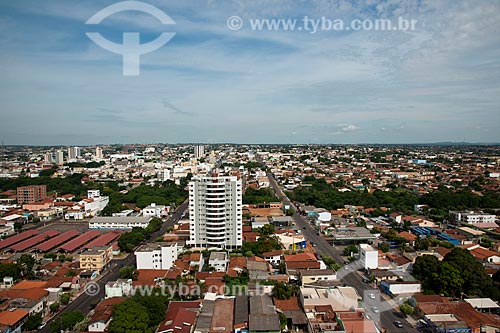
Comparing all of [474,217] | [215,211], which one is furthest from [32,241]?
[474,217]

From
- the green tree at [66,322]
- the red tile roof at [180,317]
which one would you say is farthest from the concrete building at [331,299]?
the green tree at [66,322]

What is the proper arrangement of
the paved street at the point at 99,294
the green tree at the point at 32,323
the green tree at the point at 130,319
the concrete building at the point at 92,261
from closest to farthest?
the green tree at the point at 130,319 → the green tree at the point at 32,323 → the paved street at the point at 99,294 → the concrete building at the point at 92,261

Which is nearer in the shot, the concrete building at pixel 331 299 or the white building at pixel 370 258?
the concrete building at pixel 331 299

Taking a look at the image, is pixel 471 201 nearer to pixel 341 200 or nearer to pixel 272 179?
pixel 341 200

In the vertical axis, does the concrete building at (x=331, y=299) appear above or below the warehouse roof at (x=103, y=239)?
above

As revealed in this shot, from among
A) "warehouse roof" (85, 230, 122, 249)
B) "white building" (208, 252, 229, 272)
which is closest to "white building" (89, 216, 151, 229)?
"warehouse roof" (85, 230, 122, 249)

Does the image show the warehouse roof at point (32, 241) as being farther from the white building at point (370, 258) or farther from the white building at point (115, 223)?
the white building at point (370, 258)

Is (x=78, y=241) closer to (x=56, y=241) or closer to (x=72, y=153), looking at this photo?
(x=56, y=241)
